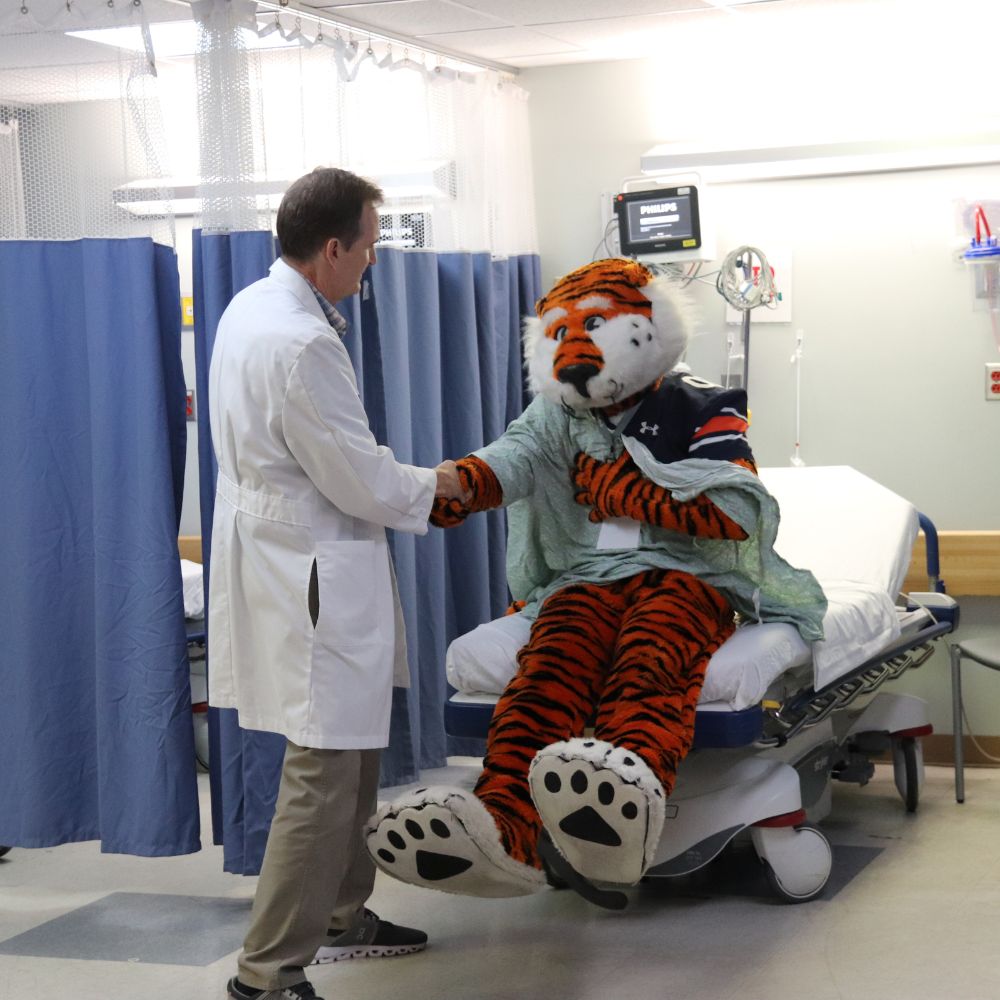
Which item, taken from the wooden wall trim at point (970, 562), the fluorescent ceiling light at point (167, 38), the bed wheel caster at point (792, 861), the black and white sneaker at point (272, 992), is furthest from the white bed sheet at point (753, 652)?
the fluorescent ceiling light at point (167, 38)

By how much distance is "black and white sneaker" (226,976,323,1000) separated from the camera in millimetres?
2721

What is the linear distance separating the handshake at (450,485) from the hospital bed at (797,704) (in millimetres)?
339

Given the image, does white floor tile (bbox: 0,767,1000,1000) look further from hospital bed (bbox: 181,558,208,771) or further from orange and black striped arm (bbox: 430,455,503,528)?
orange and black striped arm (bbox: 430,455,503,528)

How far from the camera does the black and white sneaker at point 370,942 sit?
3.18 m

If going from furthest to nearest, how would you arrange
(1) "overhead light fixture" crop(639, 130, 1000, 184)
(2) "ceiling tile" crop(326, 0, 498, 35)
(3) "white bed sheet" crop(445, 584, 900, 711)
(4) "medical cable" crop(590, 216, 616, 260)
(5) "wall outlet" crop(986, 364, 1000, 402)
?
(4) "medical cable" crop(590, 216, 616, 260) < (5) "wall outlet" crop(986, 364, 1000, 402) < (1) "overhead light fixture" crop(639, 130, 1000, 184) < (2) "ceiling tile" crop(326, 0, 498, 35) < (3) "white bed sheet" crop(445, 584, 900, 711)

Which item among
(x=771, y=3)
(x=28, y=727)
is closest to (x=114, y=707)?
(x=28, y=727)

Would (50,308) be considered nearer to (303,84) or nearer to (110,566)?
(110,566)

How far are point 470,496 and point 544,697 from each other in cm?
47

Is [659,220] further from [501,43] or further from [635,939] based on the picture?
[635,939]

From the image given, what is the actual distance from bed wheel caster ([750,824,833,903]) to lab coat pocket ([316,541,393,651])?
113 centimetres

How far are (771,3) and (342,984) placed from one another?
291 cm

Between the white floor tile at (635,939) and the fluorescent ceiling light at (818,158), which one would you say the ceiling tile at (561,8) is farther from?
the white floor tile at (635,939)

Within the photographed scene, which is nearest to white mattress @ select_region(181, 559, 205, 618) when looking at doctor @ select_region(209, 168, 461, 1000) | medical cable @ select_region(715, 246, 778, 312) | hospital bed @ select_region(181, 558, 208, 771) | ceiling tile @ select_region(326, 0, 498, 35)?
hospital bed @ select_region(181, 558, 208, 771)

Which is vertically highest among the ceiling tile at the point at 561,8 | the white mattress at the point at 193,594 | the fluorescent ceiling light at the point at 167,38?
the ceiling tile at the point at 561,8
